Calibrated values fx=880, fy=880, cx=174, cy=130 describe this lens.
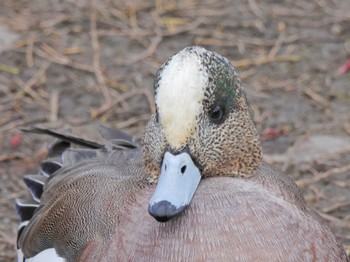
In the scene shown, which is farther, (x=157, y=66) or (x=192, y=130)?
(x=157, y=66)

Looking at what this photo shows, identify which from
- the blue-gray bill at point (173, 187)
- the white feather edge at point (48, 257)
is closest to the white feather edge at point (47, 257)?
the white feather edge at point (48, 257)

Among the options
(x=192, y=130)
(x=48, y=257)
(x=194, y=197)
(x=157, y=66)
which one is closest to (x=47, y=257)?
(x=48, y=257)

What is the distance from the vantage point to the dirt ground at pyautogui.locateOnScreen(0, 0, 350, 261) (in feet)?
14.3

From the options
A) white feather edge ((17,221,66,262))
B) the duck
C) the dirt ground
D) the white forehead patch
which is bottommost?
the dirt ground

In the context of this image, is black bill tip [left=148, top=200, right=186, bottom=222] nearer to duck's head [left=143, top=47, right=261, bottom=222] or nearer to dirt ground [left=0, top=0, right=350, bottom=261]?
duck's head [left=143, top=47, right=261, bottom=222]

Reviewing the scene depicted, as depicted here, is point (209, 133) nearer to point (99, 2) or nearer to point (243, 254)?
point (243, 254)

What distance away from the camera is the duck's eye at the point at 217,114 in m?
2.63

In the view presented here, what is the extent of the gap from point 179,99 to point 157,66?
9.08 feet

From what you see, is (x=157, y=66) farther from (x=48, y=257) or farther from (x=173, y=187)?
(x=173, y=187)

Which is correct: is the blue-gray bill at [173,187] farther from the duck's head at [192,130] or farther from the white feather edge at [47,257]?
the white feather edge at [47,257]

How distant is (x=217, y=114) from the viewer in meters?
2.66

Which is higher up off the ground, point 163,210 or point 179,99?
point 179,99

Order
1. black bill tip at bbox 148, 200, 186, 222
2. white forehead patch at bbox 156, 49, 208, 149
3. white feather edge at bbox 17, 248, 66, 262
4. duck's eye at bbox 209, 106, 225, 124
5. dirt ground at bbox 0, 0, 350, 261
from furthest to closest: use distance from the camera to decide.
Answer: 1. dirt ground at bbox 0, 0, 350, 261
2. white feather edge at bbox 17, 248, 66, 262
3. duck's eye at bbox 209, 106, 225, 124
4. white forehead patch at bbox 156, 49, 208, 149
5. black bill tip at bbox 148, 200, 186, 222

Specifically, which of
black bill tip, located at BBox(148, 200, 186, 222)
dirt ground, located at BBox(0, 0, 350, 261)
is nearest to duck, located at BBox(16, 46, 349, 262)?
black bill tip, located at BBox(148, 200, 186, 222)
